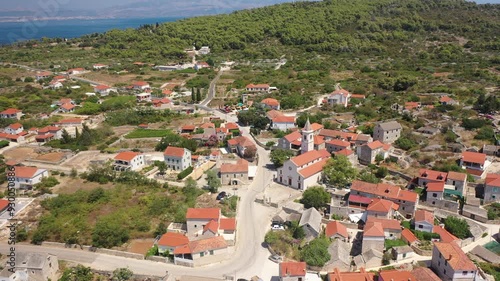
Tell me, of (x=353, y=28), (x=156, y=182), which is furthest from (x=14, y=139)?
(x=353, y=28)

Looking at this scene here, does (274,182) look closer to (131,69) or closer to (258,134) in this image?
(258,134)

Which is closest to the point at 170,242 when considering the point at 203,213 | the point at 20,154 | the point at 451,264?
the point at 203,213

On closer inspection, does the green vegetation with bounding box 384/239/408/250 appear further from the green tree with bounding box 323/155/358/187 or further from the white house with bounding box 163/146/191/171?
the white house with bounding box 163/146/191/171

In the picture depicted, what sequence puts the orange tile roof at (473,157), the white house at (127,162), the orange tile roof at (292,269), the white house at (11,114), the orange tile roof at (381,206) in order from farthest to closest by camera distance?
the white house at (11,114) < the white house at (127,162) < the orange tile roof at (473,157) < the orange tile roof at (381,206) < the orange tile roof at (292,269)

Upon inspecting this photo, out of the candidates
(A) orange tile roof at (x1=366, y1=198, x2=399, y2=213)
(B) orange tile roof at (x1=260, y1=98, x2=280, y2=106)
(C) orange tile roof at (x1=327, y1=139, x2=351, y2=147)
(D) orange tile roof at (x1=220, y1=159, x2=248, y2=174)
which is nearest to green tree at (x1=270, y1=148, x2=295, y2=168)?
(D) orange tile roof at (x1=220, y1=159, x2=248, y2=174)

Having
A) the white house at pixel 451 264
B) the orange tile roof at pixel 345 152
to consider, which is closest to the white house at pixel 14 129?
the orange tile roof at pixel 345 152

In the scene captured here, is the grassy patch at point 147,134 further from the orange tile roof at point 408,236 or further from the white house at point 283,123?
the orange tile roof at point 408,236
